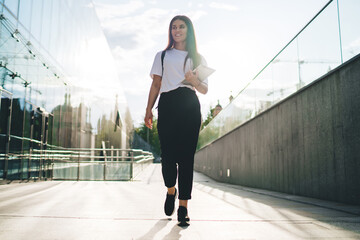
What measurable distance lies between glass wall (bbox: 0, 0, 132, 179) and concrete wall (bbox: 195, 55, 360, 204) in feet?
20.7

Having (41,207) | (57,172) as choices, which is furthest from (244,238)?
(57,172)

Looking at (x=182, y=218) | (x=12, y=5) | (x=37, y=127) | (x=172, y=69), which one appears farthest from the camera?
(x=37, y=127)

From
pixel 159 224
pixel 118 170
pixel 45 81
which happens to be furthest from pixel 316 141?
pixel 45 81

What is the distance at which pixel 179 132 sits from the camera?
3.01 metres

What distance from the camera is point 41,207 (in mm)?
3793

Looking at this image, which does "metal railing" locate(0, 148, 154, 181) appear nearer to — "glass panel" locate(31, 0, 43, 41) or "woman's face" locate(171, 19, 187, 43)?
"glass panel" locate(31, 0, 43, 41)

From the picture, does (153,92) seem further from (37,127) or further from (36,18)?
(36,18)

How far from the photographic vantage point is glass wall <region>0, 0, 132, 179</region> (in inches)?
336

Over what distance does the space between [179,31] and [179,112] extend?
78 cm

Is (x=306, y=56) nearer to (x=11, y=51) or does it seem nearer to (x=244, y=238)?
(x=244, y=238)

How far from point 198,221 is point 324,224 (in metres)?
1.06

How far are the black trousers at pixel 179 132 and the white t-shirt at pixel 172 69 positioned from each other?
0.07 metres

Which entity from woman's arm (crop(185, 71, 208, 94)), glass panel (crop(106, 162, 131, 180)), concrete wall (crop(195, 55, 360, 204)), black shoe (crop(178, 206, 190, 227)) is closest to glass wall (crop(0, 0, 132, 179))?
glass panel (crop(106, 162, 131, 180))

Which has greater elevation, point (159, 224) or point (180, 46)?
point (180, 46)
